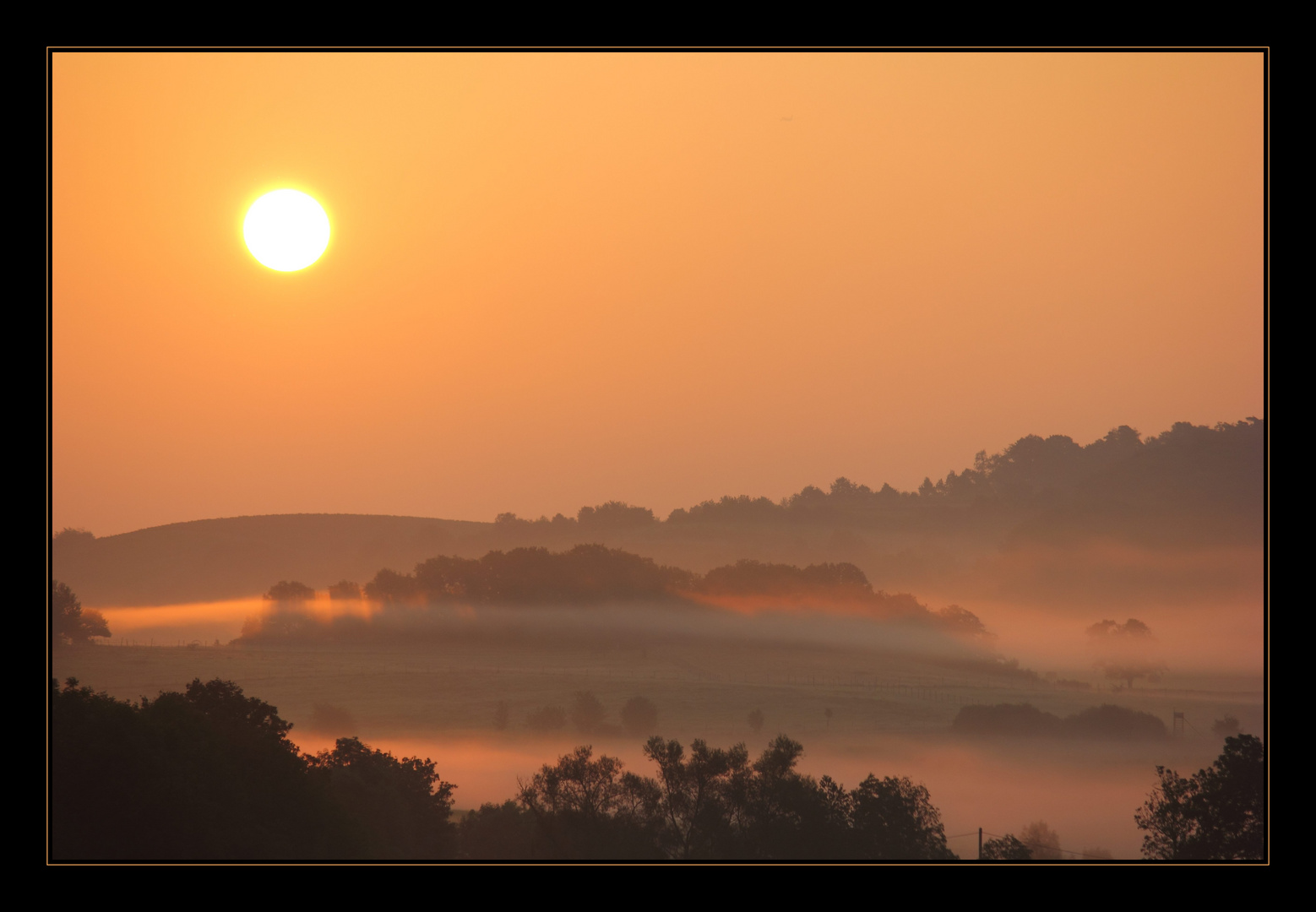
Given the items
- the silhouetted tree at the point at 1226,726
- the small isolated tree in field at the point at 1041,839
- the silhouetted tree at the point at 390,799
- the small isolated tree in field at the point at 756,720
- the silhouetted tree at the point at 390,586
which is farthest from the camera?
the silhouetted tree at the point at 390,586

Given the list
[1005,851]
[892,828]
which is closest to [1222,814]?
[1005,851]

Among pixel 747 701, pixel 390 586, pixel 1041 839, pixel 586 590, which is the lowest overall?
pixel 1041 839

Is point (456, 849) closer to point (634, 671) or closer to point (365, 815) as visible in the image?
point (365, 815)

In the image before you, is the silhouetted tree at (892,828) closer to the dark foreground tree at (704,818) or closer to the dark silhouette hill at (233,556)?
the dark foreground tree at (704,818)

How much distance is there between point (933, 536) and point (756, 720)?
34093 mm

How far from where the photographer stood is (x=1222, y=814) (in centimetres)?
4553

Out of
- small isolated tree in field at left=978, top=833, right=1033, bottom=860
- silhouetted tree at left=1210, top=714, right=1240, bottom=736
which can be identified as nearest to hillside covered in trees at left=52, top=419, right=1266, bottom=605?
silhouetted tree at left=1210, top=714, right=1240, bottom=736

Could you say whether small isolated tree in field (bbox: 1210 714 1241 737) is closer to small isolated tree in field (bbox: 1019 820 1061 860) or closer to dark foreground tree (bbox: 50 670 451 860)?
small isolated tree in field (bbox: 1019 820 1061 860)

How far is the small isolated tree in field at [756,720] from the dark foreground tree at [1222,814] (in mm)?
43924

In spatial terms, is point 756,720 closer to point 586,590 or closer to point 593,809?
point 586,590

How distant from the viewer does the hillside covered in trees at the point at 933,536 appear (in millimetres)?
82500

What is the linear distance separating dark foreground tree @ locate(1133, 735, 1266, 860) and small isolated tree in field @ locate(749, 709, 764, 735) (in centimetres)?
4392

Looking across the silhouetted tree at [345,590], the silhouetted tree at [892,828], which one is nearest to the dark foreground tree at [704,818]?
the silhouetted tree at [892,828]
